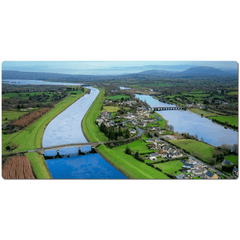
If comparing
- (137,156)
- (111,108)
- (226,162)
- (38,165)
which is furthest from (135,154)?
(111,108)

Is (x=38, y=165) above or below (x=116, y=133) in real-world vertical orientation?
below

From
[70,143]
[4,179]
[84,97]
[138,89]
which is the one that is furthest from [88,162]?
[138,89]

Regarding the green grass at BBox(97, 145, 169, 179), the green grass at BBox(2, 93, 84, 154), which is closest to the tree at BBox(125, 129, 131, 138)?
the green grass at BBox(97, 145, 169, 179)

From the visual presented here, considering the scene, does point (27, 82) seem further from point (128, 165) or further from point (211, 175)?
point (211, 175)

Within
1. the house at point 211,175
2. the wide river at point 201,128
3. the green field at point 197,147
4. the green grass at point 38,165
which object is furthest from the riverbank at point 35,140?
the wide river at point 201,128

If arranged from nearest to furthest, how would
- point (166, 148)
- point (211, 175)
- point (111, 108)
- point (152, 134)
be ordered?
point (211, 175)
point (166, 148)
point (152, 134)
point (111, 108)

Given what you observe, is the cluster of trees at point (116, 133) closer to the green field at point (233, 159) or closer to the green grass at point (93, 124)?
the green grass at point (93, 124)

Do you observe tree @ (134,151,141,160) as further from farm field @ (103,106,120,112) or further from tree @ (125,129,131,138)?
farm field @ (103,106,120,112)
